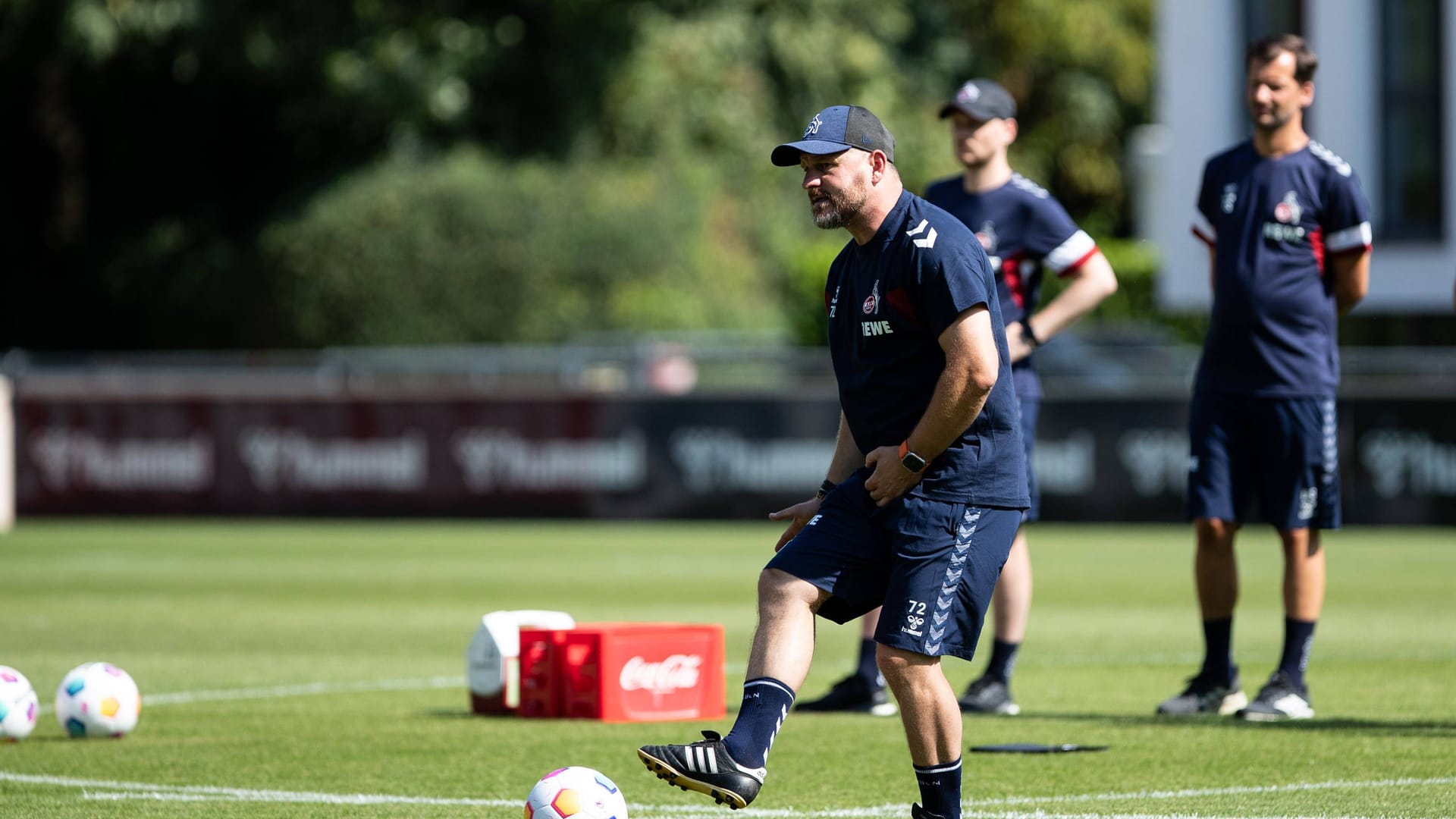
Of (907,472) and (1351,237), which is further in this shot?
(1351,237)

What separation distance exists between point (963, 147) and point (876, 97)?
2921 centimetres

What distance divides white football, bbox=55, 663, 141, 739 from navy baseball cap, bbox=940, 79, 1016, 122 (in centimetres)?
385

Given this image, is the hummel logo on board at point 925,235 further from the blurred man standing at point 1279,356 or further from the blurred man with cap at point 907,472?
the blurred man standing at point 1279,356

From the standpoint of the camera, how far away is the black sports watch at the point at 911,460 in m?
5.89

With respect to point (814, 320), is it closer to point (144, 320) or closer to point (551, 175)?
point (551, 175)

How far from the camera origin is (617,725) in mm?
8742

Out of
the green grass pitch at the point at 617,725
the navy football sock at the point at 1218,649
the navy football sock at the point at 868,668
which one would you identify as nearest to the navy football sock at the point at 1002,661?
the green grass pitch at the point at 617,725

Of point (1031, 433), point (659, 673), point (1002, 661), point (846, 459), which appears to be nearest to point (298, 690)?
point (659, 673)

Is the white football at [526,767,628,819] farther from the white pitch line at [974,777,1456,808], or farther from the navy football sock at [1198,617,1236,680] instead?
the navy football sock at [1198,617,1236,680]

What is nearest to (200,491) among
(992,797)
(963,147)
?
(963,147)

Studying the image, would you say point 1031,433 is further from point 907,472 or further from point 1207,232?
point 907,472

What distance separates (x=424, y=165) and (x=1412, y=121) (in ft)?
51.2

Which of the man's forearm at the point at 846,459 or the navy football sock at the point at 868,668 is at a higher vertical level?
the man's forearm at the point at 846,459

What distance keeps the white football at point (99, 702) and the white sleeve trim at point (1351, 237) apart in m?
4.92
